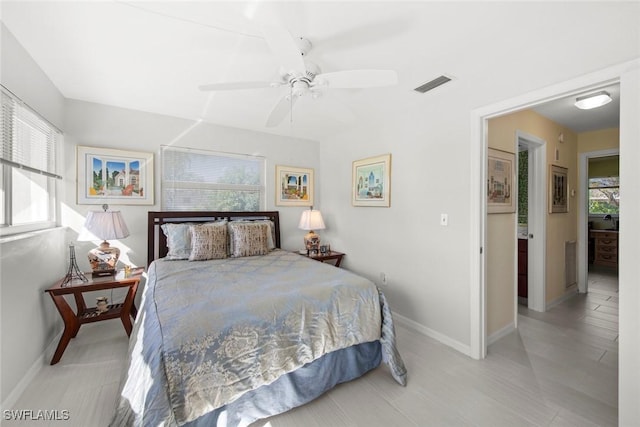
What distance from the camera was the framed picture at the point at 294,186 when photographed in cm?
407

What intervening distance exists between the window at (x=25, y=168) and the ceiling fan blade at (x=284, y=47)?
1.81 meters

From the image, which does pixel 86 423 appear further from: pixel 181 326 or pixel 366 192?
pixel 366 192

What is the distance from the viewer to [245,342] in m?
1.49

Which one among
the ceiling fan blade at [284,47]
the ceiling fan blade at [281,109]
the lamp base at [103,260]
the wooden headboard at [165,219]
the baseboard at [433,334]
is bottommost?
the baseboard at [433,334]

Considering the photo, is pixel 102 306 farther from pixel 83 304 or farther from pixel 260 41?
pixel 260 41

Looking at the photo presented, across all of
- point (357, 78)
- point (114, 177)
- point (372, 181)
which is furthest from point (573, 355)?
point (114, 177)

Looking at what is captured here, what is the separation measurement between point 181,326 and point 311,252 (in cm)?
254

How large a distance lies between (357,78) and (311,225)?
232 centimetres

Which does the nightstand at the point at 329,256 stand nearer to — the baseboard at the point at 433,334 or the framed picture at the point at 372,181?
the framed picture at the point at 372,181

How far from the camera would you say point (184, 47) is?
6.31ft

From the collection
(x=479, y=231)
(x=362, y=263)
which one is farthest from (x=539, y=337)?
(x=362, y=263)

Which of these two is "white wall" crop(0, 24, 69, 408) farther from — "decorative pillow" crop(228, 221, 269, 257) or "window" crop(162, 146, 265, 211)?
"decorative pillow" crop(228, 221, 269, 257)

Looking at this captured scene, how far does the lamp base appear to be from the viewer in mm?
2633

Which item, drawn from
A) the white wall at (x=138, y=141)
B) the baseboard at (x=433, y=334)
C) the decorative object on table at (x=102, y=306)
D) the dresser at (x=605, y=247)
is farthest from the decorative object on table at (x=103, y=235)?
the dresser at (x=605, y=247)
